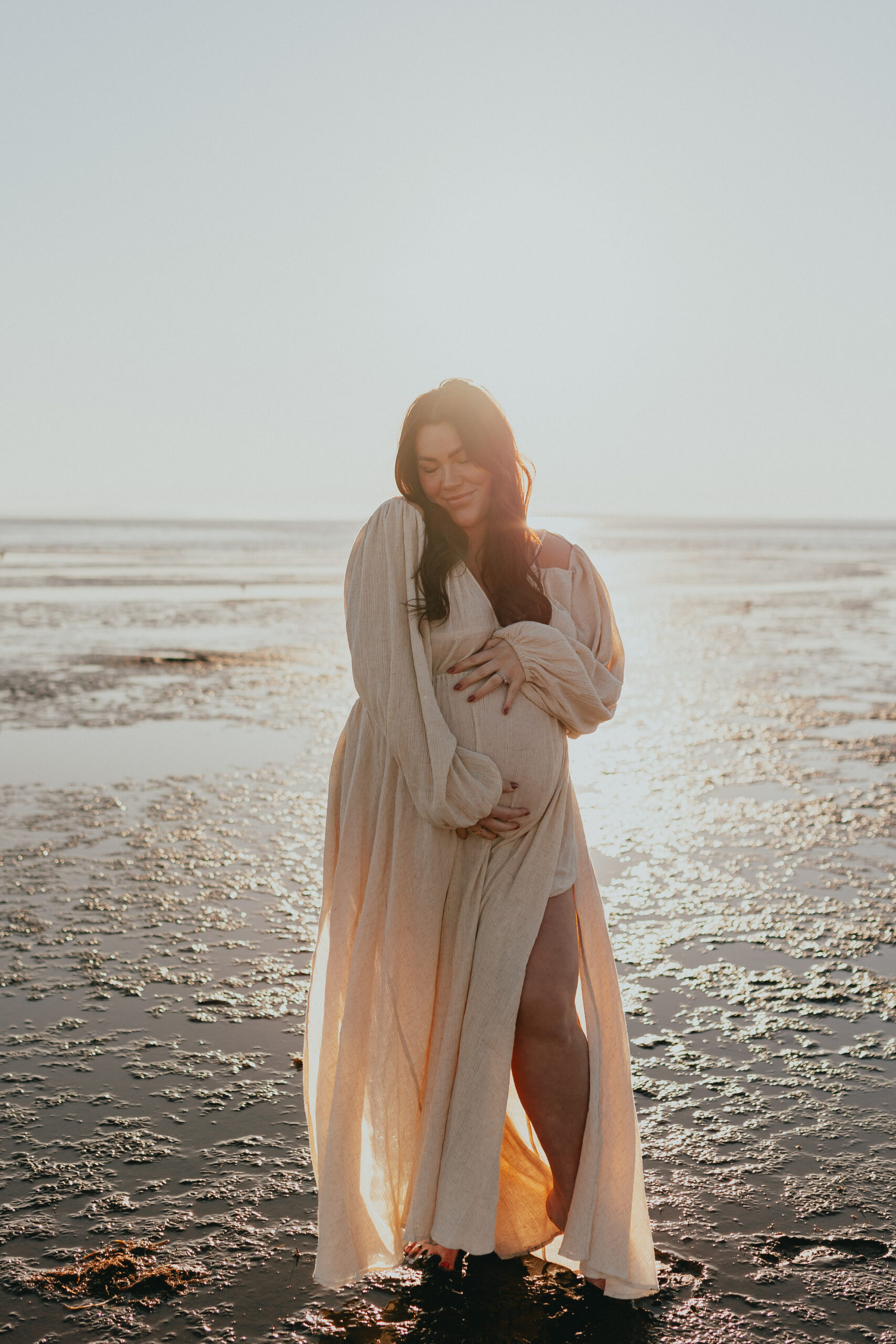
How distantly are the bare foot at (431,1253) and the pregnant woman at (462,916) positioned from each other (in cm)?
1

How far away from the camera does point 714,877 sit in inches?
241

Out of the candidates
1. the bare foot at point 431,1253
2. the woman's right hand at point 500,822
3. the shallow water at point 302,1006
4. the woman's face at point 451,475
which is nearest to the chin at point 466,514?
the woman's face at point 451,475

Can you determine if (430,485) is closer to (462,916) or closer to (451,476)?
(451,476)

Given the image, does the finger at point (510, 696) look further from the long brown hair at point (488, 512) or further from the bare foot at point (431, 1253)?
the bare foot at point (431, 1253)

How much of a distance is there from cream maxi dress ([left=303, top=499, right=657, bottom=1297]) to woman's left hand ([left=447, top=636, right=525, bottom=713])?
3 cm

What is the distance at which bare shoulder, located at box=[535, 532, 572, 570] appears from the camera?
9.89ft

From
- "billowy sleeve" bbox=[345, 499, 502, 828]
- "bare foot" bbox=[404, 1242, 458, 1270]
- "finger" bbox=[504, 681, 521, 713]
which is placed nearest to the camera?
"billowy sleeve" bbox=[345, 499, 502, 828]

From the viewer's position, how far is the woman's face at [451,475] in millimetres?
2840

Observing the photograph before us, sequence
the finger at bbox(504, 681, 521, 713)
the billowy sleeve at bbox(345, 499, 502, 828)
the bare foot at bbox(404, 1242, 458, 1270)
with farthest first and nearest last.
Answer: the bare foot at bbox(404, 1242, 458, 1270) → the finger at bbox(504, 681, 521, 713) → the billowy sleeve at bbox(345, 499, 502, 828)

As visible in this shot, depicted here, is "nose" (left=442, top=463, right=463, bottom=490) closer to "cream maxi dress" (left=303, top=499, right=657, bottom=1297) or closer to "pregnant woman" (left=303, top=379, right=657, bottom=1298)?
"pregnant woman" (left=303, top=379, right=657, bottom=1298)

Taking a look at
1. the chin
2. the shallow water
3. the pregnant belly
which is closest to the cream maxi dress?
the pregnant belly

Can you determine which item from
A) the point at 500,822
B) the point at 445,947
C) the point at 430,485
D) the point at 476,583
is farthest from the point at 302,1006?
the point at 430,485

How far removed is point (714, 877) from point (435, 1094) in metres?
3.65

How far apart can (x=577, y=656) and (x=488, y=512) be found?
1.38 feet
